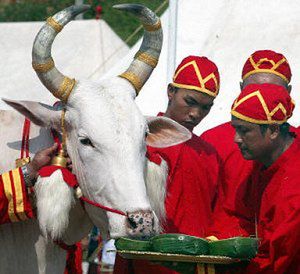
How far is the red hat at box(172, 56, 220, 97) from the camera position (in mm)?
7047

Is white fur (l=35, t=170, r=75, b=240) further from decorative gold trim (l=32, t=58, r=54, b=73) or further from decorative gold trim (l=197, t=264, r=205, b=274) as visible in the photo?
decorative gold trim (l=197, t=264, r=205, b=274)

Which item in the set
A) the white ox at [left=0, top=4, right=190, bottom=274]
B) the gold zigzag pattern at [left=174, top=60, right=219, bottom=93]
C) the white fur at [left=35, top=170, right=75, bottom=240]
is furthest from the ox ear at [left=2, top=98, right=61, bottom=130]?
the gold zigzag pattern at [left=174, top=60, right=219, bottom=93]

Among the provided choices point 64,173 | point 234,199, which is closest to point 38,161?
point 64,173

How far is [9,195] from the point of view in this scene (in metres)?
5.93

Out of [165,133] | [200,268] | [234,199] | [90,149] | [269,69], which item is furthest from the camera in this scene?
[269,69]

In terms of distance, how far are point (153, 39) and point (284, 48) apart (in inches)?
143

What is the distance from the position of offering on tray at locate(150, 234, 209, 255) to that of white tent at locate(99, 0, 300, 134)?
385 cm

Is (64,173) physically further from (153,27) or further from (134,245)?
(153,27)

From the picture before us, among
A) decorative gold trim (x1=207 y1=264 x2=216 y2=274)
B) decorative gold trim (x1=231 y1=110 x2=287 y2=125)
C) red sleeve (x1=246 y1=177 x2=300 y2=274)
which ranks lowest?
decorative gold trim (x1=207 y1=264 x2=216 y2=274)

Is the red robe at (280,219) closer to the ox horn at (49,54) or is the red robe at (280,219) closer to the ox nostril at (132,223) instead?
the ox nostril at (132,223)

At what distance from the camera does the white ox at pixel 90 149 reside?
18.8 feet

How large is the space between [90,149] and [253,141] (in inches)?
38.5

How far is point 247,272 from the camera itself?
594cm

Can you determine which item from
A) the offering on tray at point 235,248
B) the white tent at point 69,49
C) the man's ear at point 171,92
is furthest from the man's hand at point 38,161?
the white tent at point 69,49
